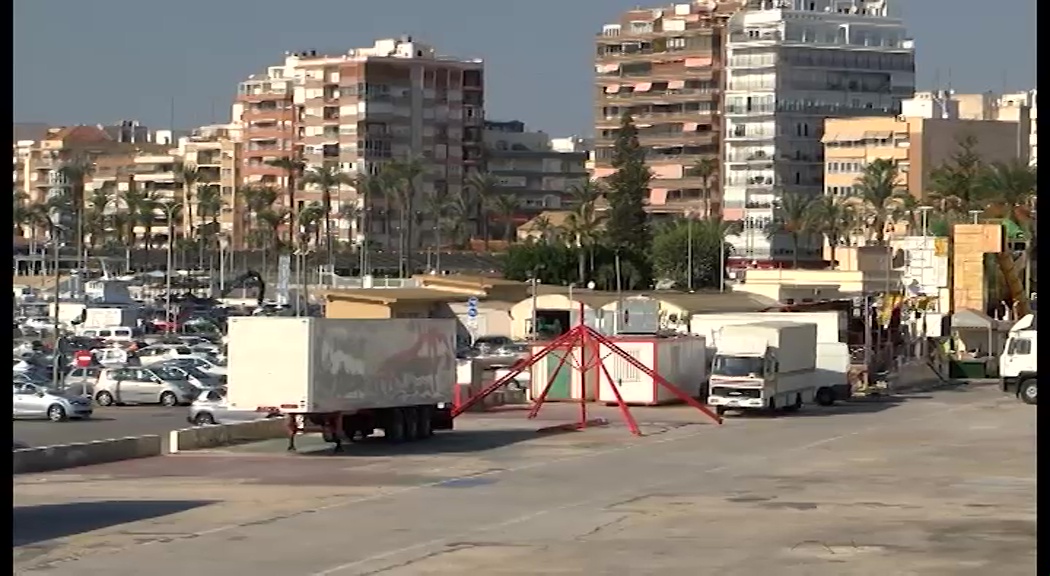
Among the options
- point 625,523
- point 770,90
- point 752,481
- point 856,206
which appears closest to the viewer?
point 625,523

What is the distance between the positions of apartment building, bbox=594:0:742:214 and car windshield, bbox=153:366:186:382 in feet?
363

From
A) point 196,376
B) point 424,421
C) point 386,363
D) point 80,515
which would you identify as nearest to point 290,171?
point 196,376

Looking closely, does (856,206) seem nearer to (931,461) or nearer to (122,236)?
(122,236)

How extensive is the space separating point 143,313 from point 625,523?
8653 cm

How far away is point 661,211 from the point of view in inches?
6791

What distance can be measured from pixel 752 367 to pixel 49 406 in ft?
58.4

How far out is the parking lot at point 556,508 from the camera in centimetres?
2402

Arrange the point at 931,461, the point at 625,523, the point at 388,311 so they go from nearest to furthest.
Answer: the point at 625,523 < the point at 931,461 < the point at 388,311

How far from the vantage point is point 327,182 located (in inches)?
6609

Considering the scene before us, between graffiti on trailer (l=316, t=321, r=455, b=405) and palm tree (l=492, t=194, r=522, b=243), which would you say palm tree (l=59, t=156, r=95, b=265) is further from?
graffiti on trailer (l=316, t=321, r=455, b=405)

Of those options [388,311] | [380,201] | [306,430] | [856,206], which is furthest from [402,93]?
[306,430]

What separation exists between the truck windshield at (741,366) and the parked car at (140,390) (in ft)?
48.6

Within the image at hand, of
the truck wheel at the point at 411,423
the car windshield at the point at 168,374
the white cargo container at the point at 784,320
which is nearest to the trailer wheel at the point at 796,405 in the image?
the white cargo container at the point at 784,320

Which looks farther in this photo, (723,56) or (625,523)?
(723,56)
